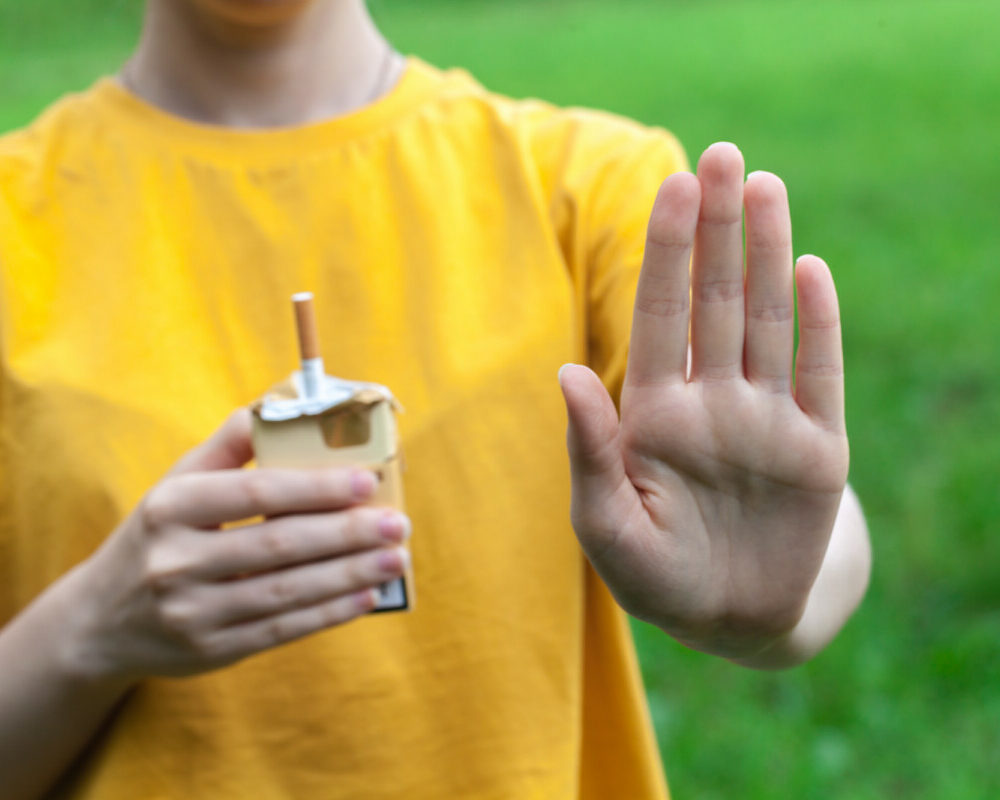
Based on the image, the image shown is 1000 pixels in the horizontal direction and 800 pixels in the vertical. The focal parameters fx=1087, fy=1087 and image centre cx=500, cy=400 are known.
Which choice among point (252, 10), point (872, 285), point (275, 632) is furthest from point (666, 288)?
point (872, 285)

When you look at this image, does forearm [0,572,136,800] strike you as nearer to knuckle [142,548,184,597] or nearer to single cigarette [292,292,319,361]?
knuckle [142,548,184,597]

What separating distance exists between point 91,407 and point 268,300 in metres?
0.17

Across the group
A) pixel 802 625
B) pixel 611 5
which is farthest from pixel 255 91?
pixel 611 5

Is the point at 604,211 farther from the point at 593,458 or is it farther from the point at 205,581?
the point at 205,581

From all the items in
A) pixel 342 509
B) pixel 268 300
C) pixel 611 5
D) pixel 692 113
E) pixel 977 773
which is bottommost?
pixel 977 773

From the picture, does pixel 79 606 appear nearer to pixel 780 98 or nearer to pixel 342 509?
pixel 342 509

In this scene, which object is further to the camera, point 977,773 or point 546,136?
point 977,773

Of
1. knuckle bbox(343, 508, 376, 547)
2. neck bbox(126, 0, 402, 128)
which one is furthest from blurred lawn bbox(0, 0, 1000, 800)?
knuckle bbox(343, 508, 376, 547)

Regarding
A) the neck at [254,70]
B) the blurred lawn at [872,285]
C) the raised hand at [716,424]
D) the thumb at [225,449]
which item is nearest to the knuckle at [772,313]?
the raised hand at [716,424]

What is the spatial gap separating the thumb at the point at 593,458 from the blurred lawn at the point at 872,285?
0.75 meters

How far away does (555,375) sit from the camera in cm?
91

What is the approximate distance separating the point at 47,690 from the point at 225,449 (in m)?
0.24

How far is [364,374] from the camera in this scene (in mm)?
928

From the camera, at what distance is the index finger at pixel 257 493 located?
0.74 meters
